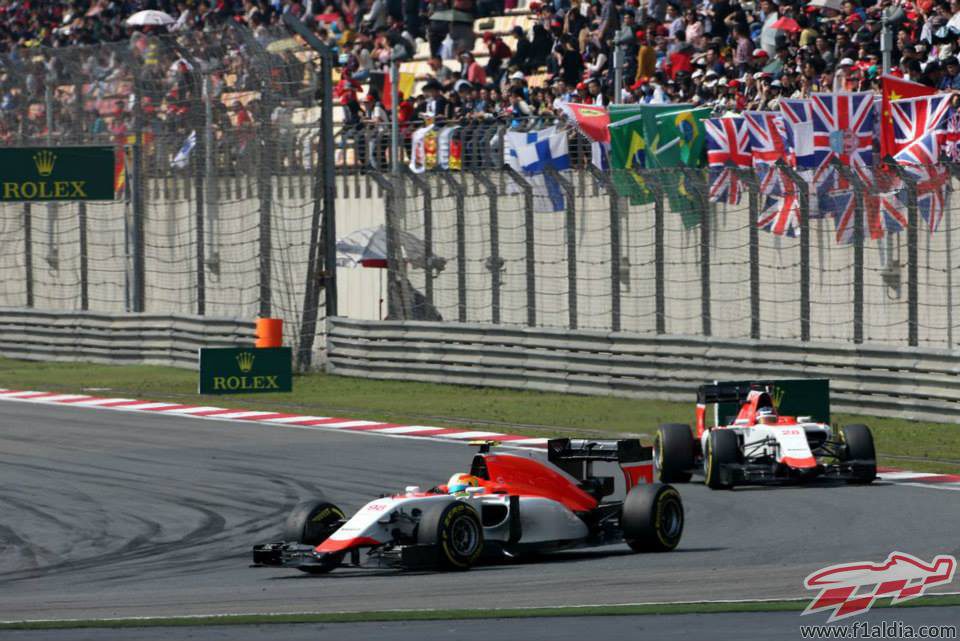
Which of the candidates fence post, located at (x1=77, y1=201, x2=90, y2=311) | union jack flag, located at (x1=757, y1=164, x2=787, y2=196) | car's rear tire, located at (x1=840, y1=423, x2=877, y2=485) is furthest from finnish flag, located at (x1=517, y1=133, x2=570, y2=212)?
fence post, located at (x1=77, y1=201, x2=90, y2=311)

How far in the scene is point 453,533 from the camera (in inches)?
461

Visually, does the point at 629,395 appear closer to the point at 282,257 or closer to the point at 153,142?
the point at 282,257

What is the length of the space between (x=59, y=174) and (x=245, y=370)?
290 inches

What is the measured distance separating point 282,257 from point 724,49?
7.34m

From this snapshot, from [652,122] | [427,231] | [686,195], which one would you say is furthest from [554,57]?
[686,195]

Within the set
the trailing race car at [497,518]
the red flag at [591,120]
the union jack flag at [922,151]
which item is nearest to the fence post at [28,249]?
the red flag at [591,120]

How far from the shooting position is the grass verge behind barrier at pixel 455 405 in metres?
19.8

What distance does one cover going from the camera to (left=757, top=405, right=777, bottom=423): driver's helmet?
16391 mm

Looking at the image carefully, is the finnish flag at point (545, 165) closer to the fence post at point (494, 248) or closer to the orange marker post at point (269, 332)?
the fence post at point (494, 248)

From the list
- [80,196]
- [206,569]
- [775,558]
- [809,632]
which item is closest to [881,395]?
[775,558]

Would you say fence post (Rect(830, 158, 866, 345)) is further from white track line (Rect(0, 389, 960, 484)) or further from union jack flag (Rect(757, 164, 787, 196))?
white track line (Rect(0, 389, 960, 484))

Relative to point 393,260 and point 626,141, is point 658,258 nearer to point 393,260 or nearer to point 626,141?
point 626,141

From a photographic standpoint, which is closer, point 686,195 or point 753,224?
point 753,224

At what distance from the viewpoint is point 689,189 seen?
2306cm
